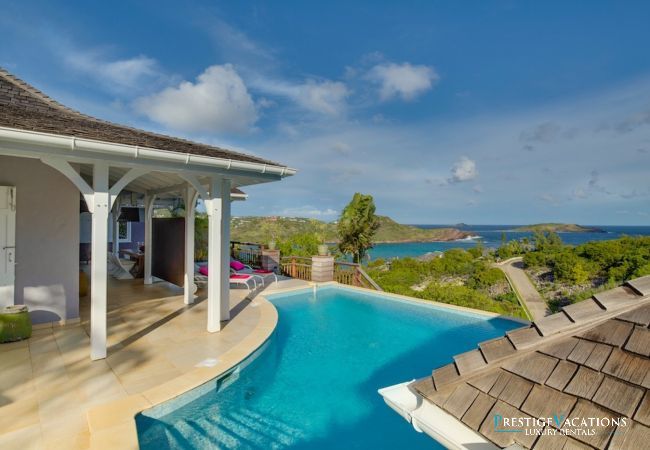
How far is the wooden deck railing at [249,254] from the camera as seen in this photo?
54.2 ft

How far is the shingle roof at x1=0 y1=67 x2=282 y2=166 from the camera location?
476cm

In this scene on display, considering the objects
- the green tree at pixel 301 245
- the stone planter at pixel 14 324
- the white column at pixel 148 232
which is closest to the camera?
the stone planter at pixel 14 324

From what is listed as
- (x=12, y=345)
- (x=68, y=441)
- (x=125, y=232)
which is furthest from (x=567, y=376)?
(x=125, y=232)

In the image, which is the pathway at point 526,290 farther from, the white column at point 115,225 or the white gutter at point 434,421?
the white column at point 115,225

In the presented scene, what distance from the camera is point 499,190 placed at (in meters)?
35.1

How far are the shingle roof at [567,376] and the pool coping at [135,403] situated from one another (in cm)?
349

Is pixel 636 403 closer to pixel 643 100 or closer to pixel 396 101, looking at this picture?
pixel 643 100

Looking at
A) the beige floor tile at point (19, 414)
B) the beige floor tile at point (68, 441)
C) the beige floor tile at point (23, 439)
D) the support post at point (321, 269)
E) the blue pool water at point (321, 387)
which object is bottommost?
the blue pool water at point (321, 387)

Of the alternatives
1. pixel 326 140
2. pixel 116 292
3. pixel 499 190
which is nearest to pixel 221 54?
pixel 326 140

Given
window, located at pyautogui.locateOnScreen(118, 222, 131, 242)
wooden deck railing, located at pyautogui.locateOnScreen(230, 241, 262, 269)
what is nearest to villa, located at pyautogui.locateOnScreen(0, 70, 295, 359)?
wooden deck railing, located at pyautogui.locateOnScreen(230, 241, 262, 269)

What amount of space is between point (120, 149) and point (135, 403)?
12.0 ft

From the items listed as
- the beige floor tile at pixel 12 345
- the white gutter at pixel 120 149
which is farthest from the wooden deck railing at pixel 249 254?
the beige floor tile at pixel 12 345

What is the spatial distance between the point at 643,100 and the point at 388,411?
21004 millimetres

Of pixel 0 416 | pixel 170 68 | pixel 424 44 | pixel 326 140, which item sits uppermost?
pixel 424 44
